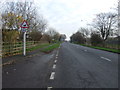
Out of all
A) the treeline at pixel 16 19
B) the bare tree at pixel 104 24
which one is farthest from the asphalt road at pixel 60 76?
the bare tree at pixel 104 24

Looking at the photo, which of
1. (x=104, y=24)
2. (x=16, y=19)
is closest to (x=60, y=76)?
(x=16, y=19)

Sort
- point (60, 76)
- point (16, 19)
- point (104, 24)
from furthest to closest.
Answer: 1. point (104, 24)
2. point (16, 19)
3. point (60, 76)

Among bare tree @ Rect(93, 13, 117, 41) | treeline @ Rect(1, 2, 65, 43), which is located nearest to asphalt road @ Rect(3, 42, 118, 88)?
treeline @ Rect(1, 2, 65, 43)

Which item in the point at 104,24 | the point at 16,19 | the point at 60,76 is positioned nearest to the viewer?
the point at 60,76

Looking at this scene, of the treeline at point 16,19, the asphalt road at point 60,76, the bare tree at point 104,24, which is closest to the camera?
the asphalt road at point 60,76

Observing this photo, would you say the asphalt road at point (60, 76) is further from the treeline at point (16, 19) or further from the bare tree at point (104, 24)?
the bare tree at point (104, 24)

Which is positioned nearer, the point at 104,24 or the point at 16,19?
the point at 16,19

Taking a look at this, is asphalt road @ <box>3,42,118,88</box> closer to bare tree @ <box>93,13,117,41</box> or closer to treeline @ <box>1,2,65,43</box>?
treeline @ <box>1,2,65,43</box>

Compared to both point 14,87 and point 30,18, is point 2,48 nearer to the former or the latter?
point 14,87

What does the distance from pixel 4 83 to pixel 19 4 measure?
28.2m

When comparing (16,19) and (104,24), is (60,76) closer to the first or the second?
(16,19)

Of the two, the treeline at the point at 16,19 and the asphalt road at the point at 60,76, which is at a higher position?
the treeline at the point at 16,19

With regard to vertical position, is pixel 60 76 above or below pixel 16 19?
below

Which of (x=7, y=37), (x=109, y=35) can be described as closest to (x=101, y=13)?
(x=109, y=35)
